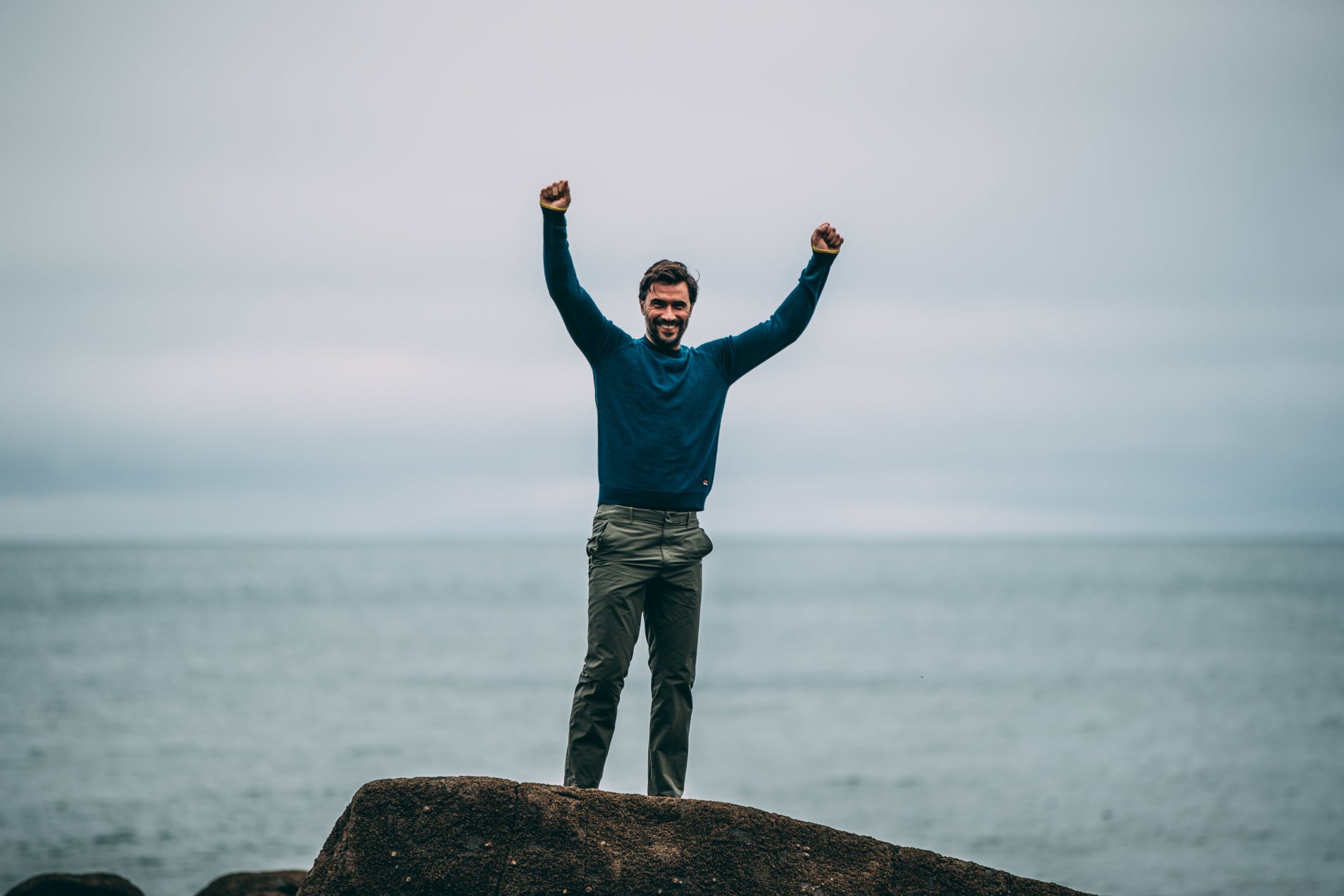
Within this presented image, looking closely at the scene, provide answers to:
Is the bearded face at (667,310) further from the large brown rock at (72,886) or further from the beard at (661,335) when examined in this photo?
the large brown rock at (72,886)

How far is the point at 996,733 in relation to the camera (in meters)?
30.1

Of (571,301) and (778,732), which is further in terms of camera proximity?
(778,732)

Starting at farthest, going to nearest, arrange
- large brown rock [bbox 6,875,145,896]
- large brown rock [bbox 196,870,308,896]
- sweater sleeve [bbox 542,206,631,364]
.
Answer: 1. large brown rock [bbox 6,875,145,896]
2. large brown rock [bbox 196,870,308,896]
3. sweater sleeve [bbox 542,206,631,364]

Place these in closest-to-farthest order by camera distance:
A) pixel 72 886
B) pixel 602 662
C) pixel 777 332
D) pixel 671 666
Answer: pixel 602 662, pixel 671 666, pixel 777 332, pixel 72 886

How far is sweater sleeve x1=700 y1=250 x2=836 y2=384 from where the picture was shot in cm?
625

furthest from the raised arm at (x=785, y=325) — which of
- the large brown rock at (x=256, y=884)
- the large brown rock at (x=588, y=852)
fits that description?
the large brown rock at (x=256, y=884)

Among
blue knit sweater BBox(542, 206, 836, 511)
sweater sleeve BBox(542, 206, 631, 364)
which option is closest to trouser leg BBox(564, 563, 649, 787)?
blue knit sweater BBox(542, 206, 836, 511)

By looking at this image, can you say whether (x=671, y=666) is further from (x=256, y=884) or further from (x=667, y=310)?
(x=256, y=884)

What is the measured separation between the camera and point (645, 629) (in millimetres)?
6027

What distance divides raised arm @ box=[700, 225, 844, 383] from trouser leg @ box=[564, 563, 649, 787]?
123 cm

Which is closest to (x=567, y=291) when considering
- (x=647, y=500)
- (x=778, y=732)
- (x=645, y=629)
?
(x=647, y=500)

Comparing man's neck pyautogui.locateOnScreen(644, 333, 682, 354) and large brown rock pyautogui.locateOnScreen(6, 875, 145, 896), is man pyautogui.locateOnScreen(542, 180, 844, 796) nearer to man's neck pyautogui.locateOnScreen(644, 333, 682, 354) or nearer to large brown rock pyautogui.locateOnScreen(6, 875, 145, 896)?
man's neck pyautogui.locateOnScreen(644, 333, 682, 354)

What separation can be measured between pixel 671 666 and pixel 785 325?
73.0 inches

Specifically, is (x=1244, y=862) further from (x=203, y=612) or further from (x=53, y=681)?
(x=203, y=612)
